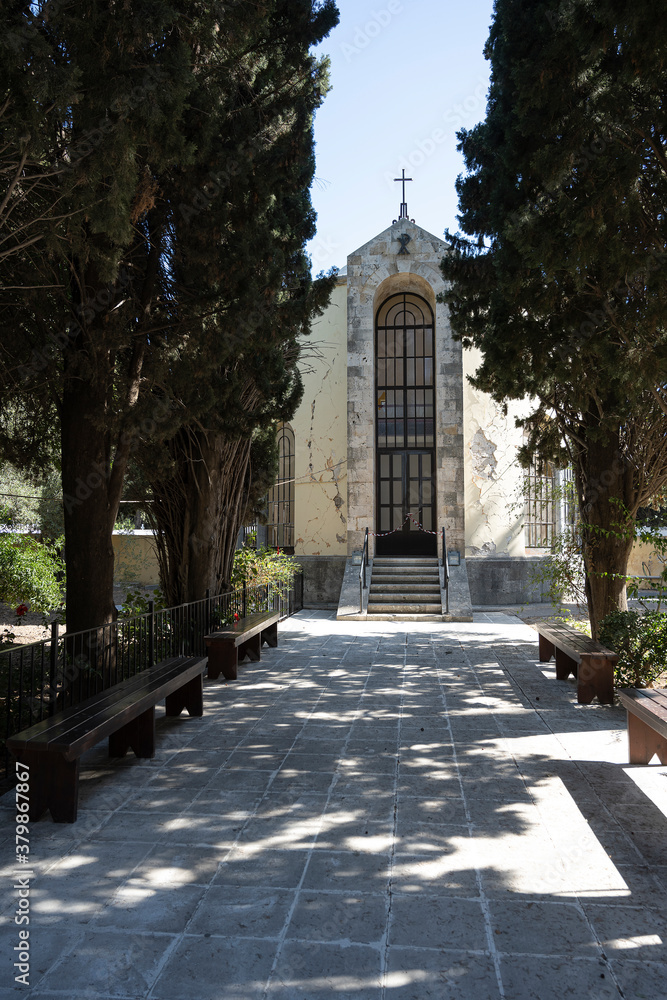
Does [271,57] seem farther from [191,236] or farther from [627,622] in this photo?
[627,622]

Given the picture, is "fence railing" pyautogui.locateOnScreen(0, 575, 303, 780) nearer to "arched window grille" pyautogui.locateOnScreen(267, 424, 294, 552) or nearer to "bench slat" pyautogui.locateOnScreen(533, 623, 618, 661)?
"bench slat" pyautogui.locateOnScreen(533, 623, 618, 661)

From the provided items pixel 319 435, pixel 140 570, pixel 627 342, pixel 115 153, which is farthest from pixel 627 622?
pixel 140 570

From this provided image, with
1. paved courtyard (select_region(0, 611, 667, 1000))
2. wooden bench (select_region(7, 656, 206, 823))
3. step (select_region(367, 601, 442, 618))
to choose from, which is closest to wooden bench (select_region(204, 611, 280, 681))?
paved courtyard (select_region(0, 611, 667, 1000))

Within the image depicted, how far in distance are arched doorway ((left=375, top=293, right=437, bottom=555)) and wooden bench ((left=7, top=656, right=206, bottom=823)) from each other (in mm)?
10790

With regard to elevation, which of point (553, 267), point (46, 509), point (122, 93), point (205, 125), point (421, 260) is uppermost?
point (421, 260)

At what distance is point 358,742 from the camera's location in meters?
5.16

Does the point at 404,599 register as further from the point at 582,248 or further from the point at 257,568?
the point at 582,248

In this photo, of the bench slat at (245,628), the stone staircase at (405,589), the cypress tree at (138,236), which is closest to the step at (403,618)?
the stone staircase at (405,589)

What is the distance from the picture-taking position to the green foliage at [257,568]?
953 cm

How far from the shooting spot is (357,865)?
10.7ft

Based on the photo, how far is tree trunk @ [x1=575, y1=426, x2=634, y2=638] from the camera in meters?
7.20

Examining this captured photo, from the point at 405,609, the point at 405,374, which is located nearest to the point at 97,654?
the point at 405,609

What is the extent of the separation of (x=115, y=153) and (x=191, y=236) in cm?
192

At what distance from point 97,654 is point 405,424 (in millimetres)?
11299
